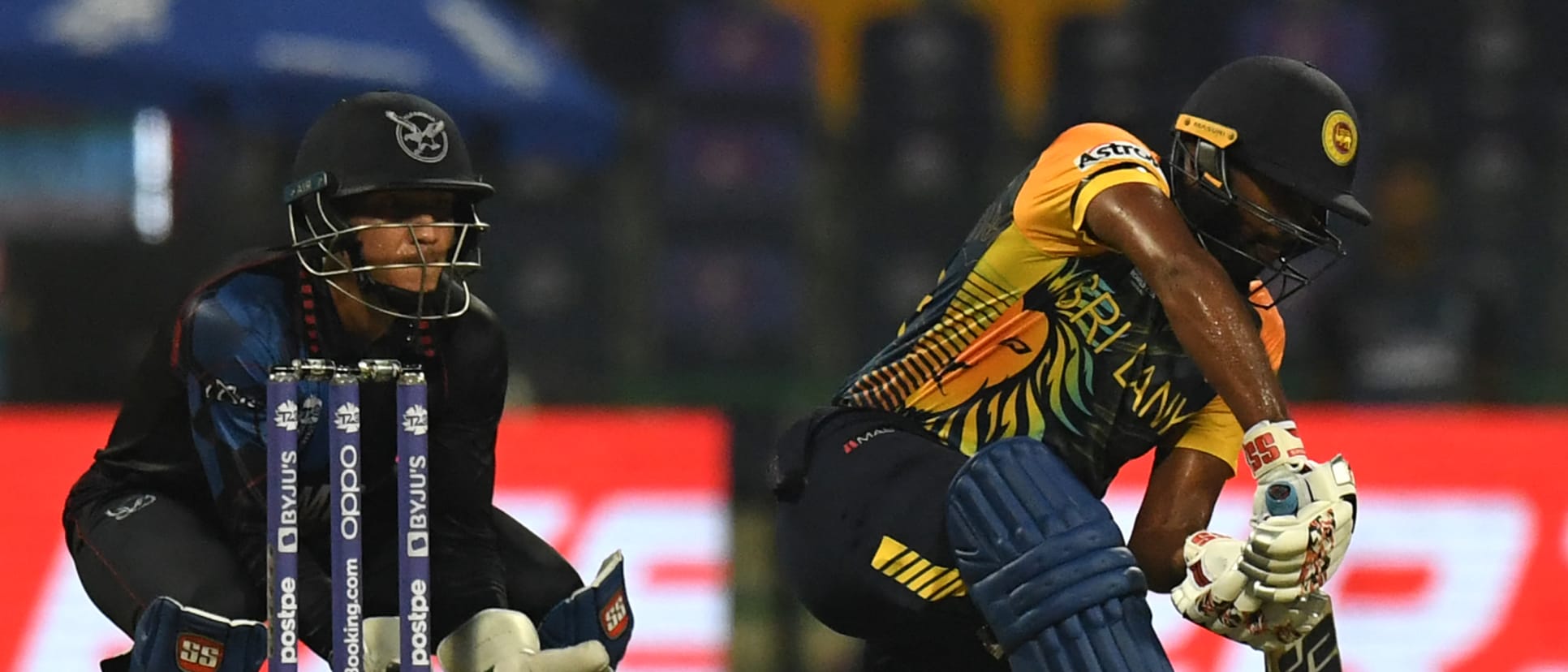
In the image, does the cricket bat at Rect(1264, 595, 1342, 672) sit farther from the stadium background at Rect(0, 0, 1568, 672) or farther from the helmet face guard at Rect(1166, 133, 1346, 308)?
the stadium background at Rect(0, 0, 1568, 672)

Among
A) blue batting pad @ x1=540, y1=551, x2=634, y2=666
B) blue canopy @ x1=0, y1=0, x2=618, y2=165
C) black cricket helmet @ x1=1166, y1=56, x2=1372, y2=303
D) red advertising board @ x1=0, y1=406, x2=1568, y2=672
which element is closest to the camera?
black cricket helmet @ x1=1166, y1=56, x2=1372, y2=303

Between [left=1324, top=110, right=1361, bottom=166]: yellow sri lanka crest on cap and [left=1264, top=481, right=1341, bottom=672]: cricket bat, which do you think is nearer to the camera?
[left=1324, top=110, right=1361, bottom=166]: yellow sri lanka crest on cap

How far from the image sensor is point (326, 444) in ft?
13.1

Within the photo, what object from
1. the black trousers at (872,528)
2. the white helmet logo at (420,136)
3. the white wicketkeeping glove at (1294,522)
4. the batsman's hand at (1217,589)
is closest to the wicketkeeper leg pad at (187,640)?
the white helmet logo at (420,136)

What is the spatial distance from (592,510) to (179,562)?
2.61 metres

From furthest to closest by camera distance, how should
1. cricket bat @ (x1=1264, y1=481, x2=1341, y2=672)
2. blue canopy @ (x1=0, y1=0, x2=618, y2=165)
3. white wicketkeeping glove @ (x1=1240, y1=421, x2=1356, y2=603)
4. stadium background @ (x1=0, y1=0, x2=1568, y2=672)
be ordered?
1. stadium background @ (x1=0, y1=0, x2=1568, y2=672)
2. blue canopy @ (x1=0, y1=0, x2=618, y2=165)
3. cricket bat @ (x1=1264, y1=481, x2=1341, y2=672)
4. white wicketkeeping glove @ (x1=1240, y1=421, x2=1356, y2=603)

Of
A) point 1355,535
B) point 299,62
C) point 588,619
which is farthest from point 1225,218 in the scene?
point 299,62

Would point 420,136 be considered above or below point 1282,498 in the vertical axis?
above

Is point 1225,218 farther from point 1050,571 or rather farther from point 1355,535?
point 1355,535

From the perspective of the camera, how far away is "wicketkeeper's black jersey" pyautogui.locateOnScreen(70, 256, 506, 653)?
3.87 metres

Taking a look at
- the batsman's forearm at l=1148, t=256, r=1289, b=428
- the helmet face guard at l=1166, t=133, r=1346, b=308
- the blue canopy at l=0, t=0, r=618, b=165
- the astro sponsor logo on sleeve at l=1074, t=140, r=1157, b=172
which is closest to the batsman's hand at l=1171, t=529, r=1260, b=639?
the batsman's forearm at l=1148, t=256, r=1289, b=428

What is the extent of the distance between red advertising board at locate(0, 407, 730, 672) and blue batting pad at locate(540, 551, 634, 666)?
220cm

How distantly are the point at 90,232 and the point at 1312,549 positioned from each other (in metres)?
6.56

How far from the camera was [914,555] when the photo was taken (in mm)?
3748
